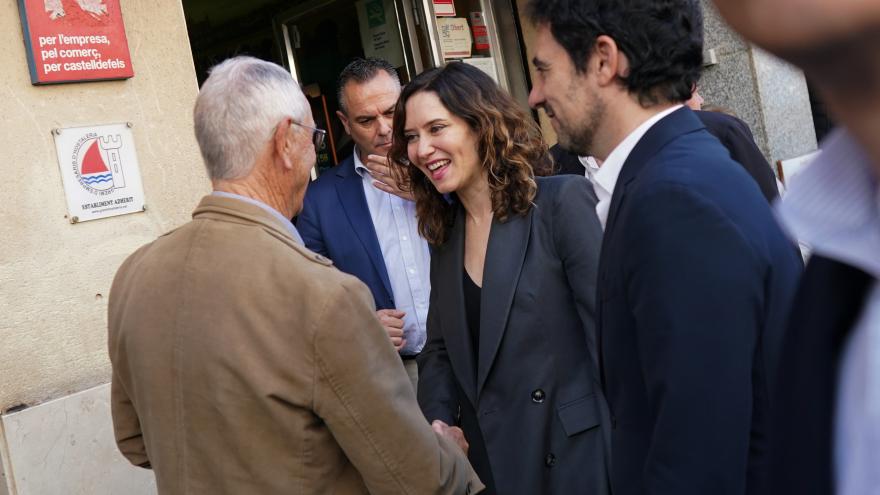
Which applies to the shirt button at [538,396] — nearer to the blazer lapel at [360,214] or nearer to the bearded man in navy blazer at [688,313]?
the bearded man in navy blazer at [688,313]

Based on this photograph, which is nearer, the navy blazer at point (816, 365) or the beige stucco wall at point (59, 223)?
the navy blazer at point (816, 365)

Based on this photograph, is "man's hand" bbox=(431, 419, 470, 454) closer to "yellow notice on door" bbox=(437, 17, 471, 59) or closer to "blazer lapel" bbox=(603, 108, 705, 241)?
"blazer lapel" bbox=(603, 108, 705, 241)

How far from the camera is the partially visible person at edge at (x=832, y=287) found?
715 millimetres

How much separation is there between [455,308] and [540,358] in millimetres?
361

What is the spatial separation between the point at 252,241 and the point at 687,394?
3.40 ft

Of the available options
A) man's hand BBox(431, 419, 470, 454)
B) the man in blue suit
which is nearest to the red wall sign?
the man in blue suit

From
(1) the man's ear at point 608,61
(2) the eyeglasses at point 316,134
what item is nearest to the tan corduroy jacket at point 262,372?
(2) the eyeglasses at point 316,134

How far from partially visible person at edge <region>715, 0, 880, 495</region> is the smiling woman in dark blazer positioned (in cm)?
201

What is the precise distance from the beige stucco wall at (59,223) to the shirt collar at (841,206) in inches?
143

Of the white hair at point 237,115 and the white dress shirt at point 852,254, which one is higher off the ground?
the white hair at point 237,115

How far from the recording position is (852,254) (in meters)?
0.81

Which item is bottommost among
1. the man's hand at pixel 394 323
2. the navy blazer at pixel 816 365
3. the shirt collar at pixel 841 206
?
the man's hand at pixel 394 323

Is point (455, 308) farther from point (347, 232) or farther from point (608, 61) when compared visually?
point (608, 61)

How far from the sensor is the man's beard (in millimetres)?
2119
